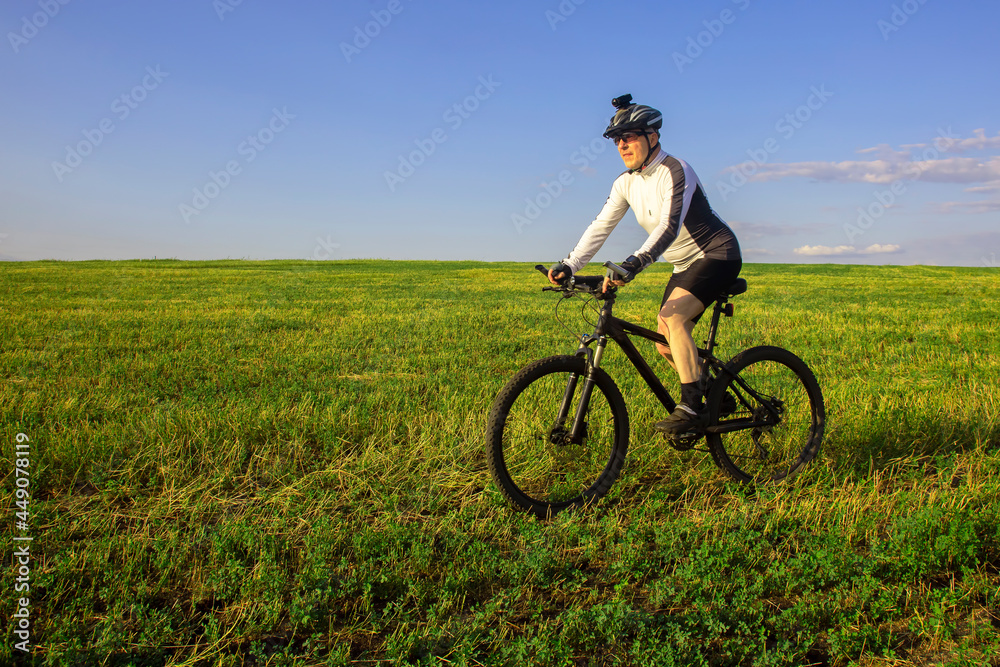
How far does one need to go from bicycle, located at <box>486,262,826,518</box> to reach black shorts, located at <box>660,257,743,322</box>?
172 mm

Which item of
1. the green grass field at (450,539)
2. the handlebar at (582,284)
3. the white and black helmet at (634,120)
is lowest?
the green grass field at (450,539)

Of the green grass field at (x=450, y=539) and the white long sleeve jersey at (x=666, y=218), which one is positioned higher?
the white long sleeve jersey at (x=666, y=218)

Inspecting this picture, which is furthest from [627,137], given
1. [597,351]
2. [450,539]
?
[450,539]

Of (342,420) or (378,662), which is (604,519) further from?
(342,420)

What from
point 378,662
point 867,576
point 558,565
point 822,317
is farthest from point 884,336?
point 378,662

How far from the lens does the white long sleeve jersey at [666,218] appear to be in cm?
437

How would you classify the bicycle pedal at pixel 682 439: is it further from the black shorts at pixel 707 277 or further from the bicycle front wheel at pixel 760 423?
the black shorts at pixel 707 277

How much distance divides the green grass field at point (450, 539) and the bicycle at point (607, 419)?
206 millimetres

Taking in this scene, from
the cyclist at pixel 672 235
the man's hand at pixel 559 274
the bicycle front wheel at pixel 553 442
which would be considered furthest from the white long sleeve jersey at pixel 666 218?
the bicycle front wheel at pixel 553 442

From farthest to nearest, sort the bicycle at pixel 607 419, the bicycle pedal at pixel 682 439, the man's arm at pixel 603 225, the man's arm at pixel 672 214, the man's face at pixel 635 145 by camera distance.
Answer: the man's arm at pixel 603 225 < the bicycle pedal at pixel 682 439 < the man's face at pixel 635 145 < the man's arm at pixel 672 214 < the bicycle at pixel 607 419

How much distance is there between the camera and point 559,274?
429cm

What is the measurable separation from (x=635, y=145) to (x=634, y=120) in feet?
0.58

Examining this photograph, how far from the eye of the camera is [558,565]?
137 inches

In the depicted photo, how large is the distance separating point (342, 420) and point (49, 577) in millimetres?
2579
